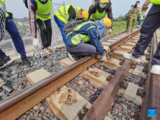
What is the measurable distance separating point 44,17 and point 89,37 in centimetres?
185

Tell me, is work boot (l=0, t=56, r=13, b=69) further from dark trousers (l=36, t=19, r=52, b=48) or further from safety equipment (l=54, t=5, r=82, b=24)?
safety equipment (l=54, t=5, r=82, b=24)

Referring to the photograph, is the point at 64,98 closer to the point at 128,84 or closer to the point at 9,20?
the point at 128,84

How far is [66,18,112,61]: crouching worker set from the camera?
2098 millimetres

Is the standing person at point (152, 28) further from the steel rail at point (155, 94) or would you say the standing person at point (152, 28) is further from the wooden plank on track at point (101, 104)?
the wooden plank on track at point (101, 104)

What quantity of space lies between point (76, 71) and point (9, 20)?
198cm

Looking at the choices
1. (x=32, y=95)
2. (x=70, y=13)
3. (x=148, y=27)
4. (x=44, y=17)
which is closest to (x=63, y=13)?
(x=70, y=13)

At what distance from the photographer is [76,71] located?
1.71m

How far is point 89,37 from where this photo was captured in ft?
7.07

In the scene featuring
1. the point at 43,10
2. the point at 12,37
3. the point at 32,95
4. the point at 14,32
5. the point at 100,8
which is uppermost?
the point at 100,8

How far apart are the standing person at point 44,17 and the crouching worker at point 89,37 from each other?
1035 millimetres

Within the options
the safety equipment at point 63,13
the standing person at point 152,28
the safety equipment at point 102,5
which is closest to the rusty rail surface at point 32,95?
the standing person at point 152,28

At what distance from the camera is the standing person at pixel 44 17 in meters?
2.44

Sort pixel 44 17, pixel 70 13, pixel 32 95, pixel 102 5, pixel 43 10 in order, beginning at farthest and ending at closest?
pixel 102 5 < pixel 70 13 < pixel 44 17 < pixel 43 10 < pixel 32 95

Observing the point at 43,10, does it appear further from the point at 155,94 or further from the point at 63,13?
the point at 155,94
